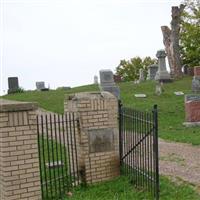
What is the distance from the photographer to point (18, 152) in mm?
6602

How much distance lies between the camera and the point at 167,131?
1357 cm

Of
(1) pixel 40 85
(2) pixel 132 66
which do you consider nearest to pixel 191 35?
(1) pixel 40 85

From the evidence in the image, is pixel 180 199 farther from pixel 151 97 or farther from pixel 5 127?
pixel 151 97

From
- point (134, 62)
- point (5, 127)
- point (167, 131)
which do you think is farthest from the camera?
point (134, 62)

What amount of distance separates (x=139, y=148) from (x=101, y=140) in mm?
678

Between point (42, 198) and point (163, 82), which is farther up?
point (163, 82)

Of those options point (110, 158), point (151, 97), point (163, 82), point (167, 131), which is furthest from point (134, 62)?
point (110, 158)

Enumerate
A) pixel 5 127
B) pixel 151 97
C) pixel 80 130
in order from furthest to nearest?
pixel 151 97 < pixel 80 130 < pixel 5 127

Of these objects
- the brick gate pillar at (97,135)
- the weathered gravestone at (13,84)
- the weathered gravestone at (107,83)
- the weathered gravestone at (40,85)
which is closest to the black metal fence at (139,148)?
the brick gate pillar at (97,135)

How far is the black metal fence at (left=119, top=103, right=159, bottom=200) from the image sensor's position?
6.98 metres

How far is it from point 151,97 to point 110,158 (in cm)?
1286

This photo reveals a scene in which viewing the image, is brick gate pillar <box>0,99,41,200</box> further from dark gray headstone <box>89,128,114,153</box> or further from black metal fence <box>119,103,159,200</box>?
black metal fence <box>119,103,159,200</box>

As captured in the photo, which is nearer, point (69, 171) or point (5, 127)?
point (5, 127)

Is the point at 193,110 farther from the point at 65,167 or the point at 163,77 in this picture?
the point at 163,77
